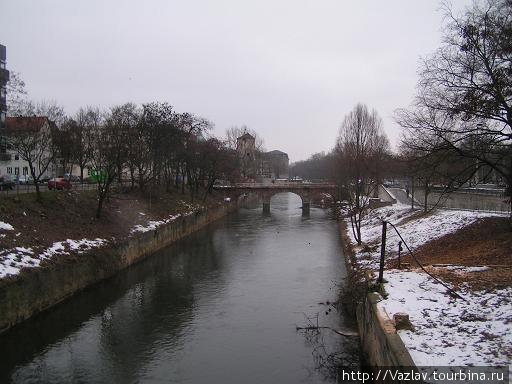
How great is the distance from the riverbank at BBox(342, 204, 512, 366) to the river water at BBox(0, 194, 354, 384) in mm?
2818

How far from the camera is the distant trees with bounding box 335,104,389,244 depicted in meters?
38.6

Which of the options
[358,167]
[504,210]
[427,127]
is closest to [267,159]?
[358,167]

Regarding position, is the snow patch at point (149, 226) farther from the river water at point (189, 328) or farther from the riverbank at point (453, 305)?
the riverbank at point (453, 305)

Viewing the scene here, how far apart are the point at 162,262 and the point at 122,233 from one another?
3.35m

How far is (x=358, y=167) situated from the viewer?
35.3 m

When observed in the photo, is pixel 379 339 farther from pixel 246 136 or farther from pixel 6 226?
pixel 246 136

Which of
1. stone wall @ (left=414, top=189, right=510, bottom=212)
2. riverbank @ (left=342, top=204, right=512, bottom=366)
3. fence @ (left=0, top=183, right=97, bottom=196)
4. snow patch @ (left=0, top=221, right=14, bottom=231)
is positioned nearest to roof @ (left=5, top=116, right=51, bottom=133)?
fence @ (left=0, top=183, right=97, bottom=196)

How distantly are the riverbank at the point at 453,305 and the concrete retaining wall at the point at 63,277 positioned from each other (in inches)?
513

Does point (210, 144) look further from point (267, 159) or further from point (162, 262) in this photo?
point (267, 159)

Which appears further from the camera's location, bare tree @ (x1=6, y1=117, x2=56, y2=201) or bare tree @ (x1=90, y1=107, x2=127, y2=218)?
bare tree @ (x1=90, y1=107, x2=127, y2=218)

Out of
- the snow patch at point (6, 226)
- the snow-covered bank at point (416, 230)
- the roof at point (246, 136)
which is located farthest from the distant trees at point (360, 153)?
the roof at point (246, 136)

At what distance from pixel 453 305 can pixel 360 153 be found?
102 feet

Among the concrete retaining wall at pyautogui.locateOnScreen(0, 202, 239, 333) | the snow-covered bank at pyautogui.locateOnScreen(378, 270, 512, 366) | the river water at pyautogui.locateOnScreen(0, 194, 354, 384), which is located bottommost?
the river water at pyautogui.locateOnScreen(0, 194, 354, 384)

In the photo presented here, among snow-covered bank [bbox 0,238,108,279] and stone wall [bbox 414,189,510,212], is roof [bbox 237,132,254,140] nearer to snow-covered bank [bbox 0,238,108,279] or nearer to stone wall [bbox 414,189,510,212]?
stone wall [bbox 414,189,510,212]
